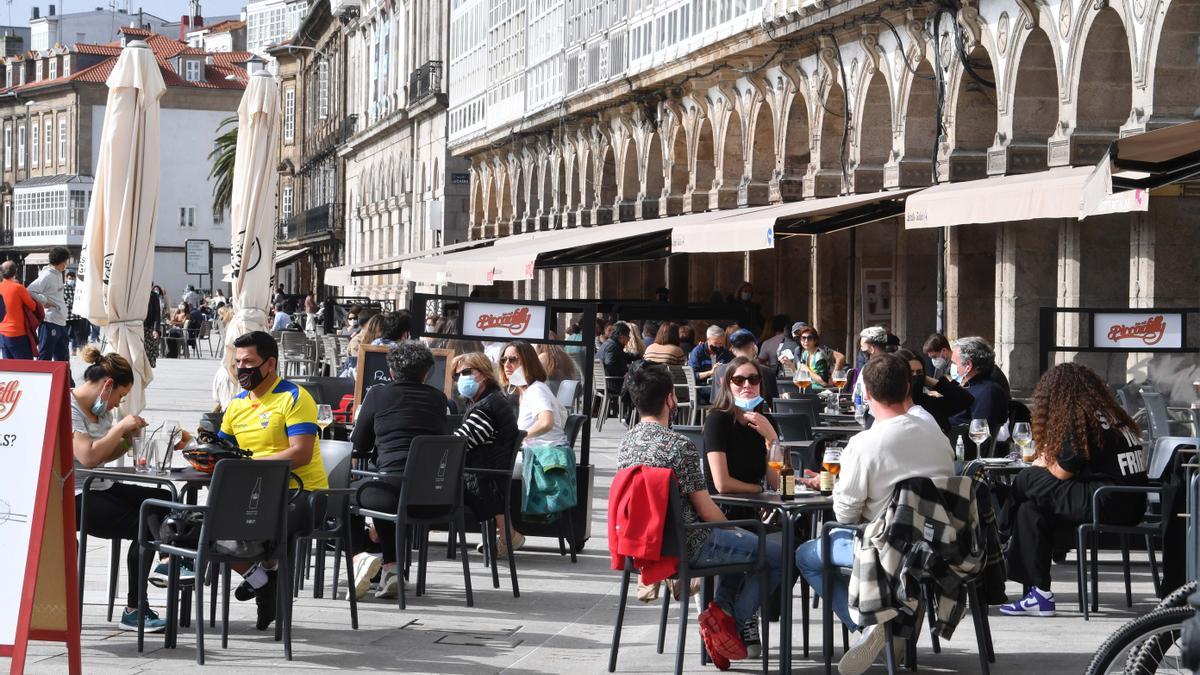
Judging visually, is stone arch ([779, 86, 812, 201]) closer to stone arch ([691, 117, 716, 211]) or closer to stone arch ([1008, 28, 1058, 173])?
stone arch ([691, 117, 716, 211])

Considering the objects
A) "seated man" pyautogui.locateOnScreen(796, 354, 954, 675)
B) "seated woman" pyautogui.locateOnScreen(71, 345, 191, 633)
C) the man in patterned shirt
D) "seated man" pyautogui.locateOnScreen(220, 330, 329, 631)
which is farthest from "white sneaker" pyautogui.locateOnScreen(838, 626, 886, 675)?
"seated woman" pyautogui.locateOnScreen(71, 345, 191, 633)

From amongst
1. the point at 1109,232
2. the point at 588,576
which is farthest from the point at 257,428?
the point at 1109,232

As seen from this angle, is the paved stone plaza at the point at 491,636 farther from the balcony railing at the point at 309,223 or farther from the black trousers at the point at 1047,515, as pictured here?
the balcony railing at the point at 309,223

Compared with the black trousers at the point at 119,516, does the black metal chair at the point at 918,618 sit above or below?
below

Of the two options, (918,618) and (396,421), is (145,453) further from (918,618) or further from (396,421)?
(918,618)

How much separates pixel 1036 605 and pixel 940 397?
2518mm

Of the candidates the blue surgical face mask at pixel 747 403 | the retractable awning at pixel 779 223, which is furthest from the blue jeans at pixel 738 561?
the retractable awning at pixel 779 223

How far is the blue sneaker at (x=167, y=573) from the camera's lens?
9023 mm

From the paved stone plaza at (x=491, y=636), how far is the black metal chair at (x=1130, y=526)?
139 mm

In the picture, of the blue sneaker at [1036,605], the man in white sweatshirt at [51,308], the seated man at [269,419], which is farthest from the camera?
the man in white sweatshirt at [51,308]

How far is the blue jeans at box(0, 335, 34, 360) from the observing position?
20.2m

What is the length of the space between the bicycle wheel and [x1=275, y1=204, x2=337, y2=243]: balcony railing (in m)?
75.8

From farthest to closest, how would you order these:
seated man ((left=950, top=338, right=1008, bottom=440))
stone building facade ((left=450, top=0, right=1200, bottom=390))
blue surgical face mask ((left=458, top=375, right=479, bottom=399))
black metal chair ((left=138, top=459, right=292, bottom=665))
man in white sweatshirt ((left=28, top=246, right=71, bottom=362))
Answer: man in white sweatshirt ((left=28, top=246, right=71, bottom=362))
stone building facade ((left=450, top=0, right=1200, bottom=390))
seated man ((left=950, top=338, right=1008, bottom=440))
blue surgical face mask ((left=458, top=375, right=479, bottom=399))
black metal chair ((left=138, top=459, right=292, bottom=665))

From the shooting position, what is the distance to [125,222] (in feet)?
51.3
